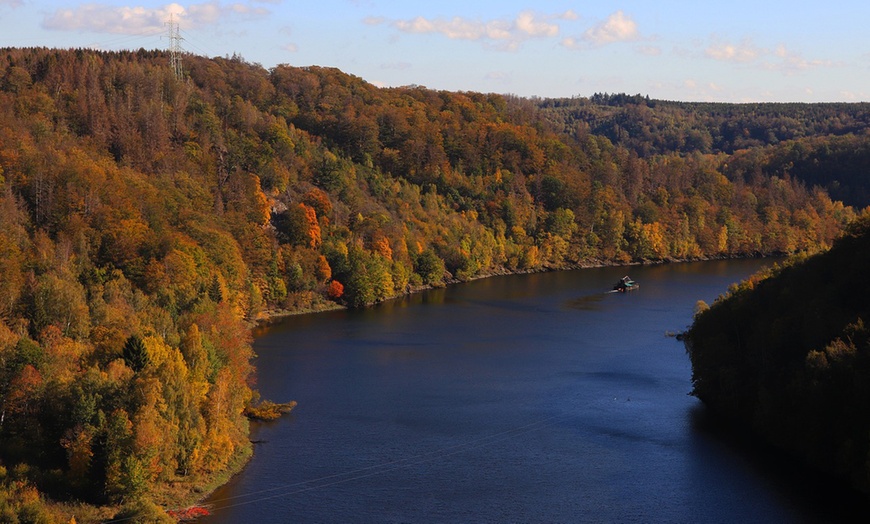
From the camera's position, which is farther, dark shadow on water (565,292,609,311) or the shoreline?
dark shadow on water (565,292,609,311)

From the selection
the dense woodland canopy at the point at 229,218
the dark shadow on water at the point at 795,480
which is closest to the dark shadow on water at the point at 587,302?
the dense woodland canopy at the point at 229,218

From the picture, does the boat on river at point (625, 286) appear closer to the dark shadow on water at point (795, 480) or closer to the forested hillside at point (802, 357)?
the forested hillside at point (802, 357)

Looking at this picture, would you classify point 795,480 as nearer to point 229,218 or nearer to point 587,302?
point 587,302

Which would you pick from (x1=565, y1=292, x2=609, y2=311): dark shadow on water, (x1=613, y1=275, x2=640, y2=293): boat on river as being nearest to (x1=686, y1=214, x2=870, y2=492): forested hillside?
(x1=565, y1=292, x2=609, y2=311): dark shadow on water

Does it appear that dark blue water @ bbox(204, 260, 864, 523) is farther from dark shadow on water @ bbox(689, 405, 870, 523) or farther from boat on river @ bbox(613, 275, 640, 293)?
boat on river @ bbox(613, 275, 640, 293)

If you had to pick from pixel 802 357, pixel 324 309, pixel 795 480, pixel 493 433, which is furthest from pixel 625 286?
pixel 795 480

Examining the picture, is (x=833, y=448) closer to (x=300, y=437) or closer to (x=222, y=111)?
(x=300, y=437)
